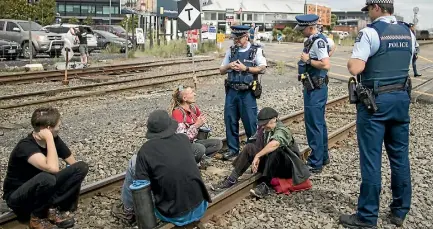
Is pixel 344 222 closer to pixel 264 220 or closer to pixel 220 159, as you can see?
pixel 264 220

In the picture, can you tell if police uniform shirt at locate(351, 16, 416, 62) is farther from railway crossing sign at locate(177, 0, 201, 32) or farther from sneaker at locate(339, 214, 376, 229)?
Result: railway crossing sign at locate(177, 0, 201, 32)

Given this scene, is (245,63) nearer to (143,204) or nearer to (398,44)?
(398,44)

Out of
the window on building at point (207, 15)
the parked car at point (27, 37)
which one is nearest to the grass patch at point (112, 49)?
the parked car at point (27, 37)

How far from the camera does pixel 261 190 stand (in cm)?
614

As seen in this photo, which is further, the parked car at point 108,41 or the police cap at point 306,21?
the parked car at point 108,41

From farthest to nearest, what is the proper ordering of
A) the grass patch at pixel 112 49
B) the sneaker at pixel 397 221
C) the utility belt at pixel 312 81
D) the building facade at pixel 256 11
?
the building facade at pixel 256 11
the grass patch at pixel 112 49
the utility belt at pixel 312 81
the sneaker at pixel 397 221

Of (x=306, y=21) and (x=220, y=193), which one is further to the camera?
(x=306, y=21)

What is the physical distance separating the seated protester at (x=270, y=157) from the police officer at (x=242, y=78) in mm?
1198

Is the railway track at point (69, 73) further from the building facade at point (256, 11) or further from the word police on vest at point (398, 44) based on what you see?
the building facade at point (256, 11)

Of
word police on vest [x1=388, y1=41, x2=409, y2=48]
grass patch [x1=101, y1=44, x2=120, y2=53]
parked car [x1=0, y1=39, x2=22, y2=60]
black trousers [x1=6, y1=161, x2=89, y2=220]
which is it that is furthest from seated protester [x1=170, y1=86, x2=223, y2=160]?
grass patch [x1=101, y1=44, x2=120, y2=53]

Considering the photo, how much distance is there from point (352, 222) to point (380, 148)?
2.55ft

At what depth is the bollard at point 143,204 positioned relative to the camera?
15.5 ft

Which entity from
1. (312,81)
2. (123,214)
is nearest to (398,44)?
(312,81)

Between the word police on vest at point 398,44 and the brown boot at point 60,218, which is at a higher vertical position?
the word police on vest at point 398,44
